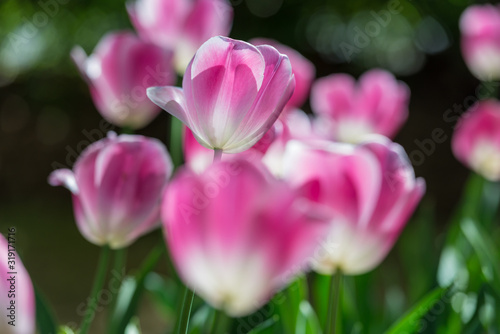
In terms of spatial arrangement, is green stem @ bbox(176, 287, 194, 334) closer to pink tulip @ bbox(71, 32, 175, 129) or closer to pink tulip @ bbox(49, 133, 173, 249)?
pink tulip @ bbox(49, 133, 173, 249)

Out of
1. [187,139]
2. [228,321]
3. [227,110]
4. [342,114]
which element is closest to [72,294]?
[342,114]

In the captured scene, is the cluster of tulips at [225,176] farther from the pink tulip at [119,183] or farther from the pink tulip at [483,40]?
the pink tulip at [483,40]

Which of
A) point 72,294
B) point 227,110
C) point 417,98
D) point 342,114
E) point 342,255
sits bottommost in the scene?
point 417,98

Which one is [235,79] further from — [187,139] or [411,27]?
[411,27]

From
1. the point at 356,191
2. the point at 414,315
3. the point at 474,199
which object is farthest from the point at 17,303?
the point at 474,199

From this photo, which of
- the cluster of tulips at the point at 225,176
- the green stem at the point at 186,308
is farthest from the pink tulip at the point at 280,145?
the green stem at the point at 186,308
